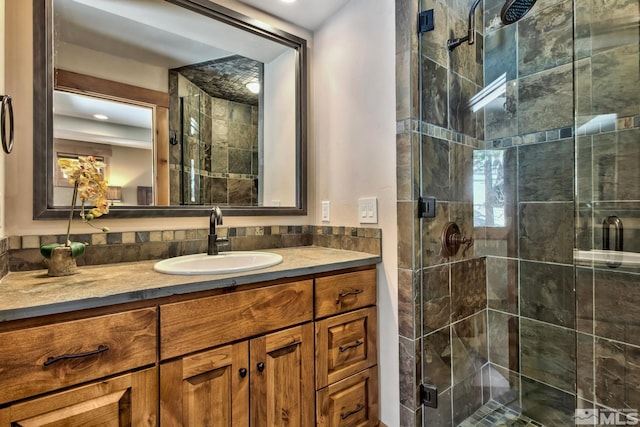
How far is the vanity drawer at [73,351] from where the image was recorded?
0.72m

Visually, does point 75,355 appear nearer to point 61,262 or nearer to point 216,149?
point 61,262

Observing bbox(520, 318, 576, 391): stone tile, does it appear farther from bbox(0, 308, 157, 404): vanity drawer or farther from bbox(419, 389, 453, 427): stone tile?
bbox(0, 308, 157, 404): vanity drawer

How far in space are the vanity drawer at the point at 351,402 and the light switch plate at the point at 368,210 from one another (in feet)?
2.36

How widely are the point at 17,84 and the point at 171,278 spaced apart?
3.19ft

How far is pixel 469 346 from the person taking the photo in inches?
66.4

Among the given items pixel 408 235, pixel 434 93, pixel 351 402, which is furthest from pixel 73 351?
pixel 434 93

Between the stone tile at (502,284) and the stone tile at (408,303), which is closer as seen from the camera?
the stone tile at (408,303)

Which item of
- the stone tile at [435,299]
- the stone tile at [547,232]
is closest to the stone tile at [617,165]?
the stone tile at [547,232]

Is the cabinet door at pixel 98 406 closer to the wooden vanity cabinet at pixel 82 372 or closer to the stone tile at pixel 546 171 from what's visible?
the wooden vanity cabinet at pixel 82 372

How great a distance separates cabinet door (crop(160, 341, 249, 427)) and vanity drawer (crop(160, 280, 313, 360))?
0.14 feet

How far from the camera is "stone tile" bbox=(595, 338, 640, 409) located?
128 centimetres

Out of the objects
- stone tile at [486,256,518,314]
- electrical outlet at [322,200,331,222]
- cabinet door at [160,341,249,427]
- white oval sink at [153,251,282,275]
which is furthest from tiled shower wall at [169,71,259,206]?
stone tile at [486,256,518,314]

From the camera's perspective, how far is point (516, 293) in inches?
69.1

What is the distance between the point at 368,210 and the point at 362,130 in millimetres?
426
